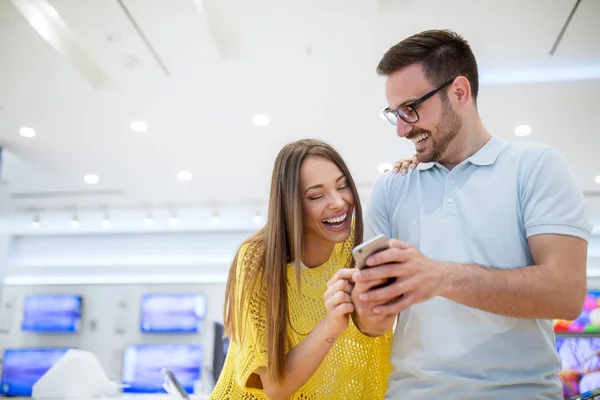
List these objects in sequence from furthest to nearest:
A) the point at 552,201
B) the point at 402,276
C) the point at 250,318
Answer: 1. the point at 250,318
2. the point at 552,201
3. the point at 402,276

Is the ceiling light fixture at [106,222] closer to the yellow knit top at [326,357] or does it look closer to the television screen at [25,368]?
the television screen at [25,368]

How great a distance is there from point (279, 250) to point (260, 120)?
406 centimetres

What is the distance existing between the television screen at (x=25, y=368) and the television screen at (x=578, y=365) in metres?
7.74

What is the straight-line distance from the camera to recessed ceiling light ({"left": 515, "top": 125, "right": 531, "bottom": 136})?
5534 mm

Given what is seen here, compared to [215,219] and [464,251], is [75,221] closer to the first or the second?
[215,219]

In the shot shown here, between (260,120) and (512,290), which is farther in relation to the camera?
(260,120)

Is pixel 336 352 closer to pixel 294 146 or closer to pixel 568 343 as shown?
pixel 294 146

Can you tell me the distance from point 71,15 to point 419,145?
335 cm

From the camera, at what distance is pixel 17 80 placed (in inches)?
189

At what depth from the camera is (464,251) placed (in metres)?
1.34

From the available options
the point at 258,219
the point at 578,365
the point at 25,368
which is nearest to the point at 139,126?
the point at 258,219

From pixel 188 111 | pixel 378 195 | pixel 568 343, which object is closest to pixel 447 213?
pixel 378 195

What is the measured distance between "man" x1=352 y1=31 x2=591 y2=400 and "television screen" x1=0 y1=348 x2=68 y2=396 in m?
8.93

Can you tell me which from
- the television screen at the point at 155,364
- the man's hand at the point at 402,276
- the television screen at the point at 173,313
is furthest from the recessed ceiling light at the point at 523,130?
the television screen at the point at 155,364
